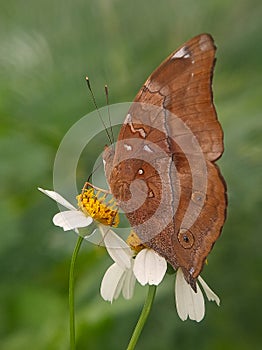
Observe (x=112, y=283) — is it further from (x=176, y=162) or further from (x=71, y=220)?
(x=176, y=162)

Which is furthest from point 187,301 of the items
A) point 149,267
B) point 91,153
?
point 91,153

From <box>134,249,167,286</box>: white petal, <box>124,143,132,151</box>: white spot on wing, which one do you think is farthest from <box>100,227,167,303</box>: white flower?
<box>124,143,132,151</box>: white spot on wing

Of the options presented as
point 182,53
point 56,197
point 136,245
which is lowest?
point 136,245

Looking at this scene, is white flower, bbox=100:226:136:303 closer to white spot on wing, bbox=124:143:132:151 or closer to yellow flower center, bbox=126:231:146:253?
yellow flower center, bbox=126:231:146:253

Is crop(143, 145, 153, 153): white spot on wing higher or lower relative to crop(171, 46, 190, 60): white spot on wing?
lower

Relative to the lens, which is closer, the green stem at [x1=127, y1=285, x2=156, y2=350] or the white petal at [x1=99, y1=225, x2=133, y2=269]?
the green stem at [x1=127, y1=285, x2=156, y2=350]

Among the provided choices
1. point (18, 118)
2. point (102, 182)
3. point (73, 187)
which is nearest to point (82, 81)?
point (18, 118)
